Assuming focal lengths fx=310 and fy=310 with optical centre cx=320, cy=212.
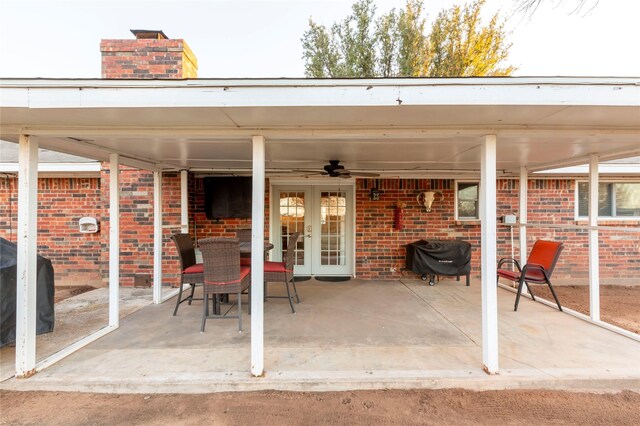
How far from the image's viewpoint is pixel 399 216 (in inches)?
251

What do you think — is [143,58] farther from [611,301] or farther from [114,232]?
[611,301]

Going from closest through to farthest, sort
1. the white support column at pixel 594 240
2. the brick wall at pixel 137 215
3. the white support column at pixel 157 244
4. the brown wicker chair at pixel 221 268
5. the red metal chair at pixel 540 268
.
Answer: the brown wicker chair at pixel 221 268 < the white support column at pixel 594 240 < the red metal chair at pixel 540 268 < the white support column at pixel 157 244 < the brick wall at pixel 137 215

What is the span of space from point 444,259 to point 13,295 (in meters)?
6.15

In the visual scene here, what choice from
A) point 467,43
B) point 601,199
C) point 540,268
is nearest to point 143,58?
point 540,268

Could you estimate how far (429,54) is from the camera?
13117mm

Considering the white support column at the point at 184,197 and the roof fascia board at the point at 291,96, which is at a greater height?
the roof fascia board at the point at 291,96

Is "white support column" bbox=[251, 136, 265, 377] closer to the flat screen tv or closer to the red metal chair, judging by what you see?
the flat screen tv

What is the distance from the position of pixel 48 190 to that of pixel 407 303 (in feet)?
23.7

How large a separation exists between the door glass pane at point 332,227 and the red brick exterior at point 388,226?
36cm

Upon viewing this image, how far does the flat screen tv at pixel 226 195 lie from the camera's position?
6117 mm

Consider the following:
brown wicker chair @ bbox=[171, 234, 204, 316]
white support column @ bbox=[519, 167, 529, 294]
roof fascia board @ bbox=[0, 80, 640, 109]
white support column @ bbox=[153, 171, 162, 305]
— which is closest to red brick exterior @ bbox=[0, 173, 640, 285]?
white support column @ bbox=[519, 167, 529, 294]

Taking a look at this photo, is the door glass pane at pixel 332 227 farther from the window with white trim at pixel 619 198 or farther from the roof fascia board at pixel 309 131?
the window with white trim at pixel 619 198

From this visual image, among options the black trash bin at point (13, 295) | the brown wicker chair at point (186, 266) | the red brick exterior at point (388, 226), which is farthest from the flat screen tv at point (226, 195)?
the black trash bin at point (13, 295)

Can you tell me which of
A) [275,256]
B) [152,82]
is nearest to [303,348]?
[152,82]
